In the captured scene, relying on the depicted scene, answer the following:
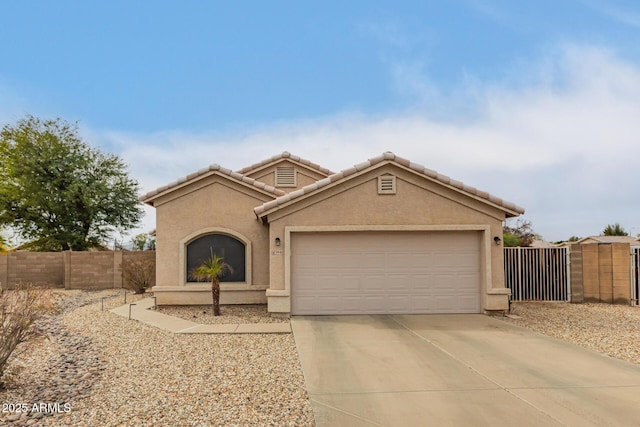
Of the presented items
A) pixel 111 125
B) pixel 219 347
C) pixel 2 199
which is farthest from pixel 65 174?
pixel 219 347

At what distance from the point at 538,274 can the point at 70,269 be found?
68.2 ft

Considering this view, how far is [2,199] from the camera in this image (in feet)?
89.7

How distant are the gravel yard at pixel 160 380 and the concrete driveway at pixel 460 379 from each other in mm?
498

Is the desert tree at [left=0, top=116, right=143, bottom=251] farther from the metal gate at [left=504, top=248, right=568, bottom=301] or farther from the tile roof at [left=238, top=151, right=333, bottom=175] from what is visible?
the metal gate at [left=504, top=248, right=568, bottom=301]

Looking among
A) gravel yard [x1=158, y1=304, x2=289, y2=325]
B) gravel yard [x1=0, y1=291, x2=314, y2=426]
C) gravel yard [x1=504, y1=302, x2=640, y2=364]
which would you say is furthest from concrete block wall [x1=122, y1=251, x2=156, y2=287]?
gravel yard [x1=504, y1=302, x2=640, y2=364]

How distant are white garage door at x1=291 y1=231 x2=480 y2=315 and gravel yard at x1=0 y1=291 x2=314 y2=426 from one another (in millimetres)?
2834

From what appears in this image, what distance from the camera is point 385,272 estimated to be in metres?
12.2

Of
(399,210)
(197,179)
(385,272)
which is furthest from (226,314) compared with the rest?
(399,210)

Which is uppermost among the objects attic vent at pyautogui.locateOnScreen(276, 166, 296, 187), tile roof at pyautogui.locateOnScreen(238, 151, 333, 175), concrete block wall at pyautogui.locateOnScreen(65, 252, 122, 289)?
tile roof at pyautogui.locateOnScreen(238, 151, 333, 175)

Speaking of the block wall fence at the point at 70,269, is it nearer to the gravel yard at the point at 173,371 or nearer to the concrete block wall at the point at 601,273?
the gravel yard at the point at 173,371

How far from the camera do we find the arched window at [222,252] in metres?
14.0

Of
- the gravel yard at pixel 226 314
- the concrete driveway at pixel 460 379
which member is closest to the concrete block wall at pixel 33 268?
the gravel yard at pixel 226 314

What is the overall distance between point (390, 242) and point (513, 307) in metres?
4.67

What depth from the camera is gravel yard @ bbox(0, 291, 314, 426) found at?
5.18 meters
